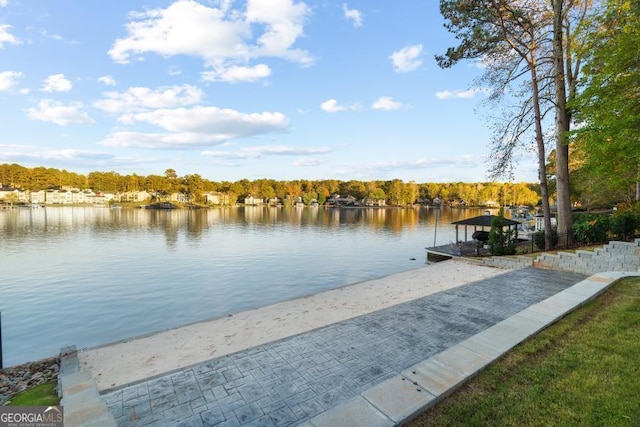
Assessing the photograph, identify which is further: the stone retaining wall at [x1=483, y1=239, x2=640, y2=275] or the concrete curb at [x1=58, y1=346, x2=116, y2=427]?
the stone retaining wall at [x1=483, y1=239, x2=640, y2=275]

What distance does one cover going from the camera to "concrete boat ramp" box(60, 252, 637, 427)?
13.3 feet

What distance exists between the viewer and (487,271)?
15.6m

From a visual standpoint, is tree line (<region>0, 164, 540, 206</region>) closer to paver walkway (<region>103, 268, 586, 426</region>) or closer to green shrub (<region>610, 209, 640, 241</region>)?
green shrub (<region>610, 209, 640, 241</region>)

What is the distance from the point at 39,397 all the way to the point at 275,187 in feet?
524

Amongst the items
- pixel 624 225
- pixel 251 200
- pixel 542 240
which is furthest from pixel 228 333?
pixel 251 200

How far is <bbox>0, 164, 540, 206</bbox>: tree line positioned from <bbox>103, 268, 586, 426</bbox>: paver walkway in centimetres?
12528

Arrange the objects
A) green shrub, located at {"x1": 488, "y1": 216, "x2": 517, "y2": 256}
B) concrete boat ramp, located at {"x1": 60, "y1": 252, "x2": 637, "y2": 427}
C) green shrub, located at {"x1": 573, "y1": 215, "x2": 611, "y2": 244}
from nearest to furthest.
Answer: concrete boat ramp, located at {"x1": 60, "y1": 252, "x2": 637, "y2": 427}, green shrub, located at {"x1": 573, "y1": 215, "x2": 611, "y2": 244}, green shrub, located at {"x1": 488, "y1": 216, "x2": 517, "y2": 256}

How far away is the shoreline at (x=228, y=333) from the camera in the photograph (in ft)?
21.8

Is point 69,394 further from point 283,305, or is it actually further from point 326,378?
point 283,305

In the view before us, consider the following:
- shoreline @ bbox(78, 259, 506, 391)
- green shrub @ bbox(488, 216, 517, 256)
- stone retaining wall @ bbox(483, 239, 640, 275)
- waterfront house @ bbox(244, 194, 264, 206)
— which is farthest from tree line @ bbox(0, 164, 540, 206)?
shoreline @ bbox(78, 259, 506, 391)

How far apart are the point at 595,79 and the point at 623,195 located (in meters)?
27.6

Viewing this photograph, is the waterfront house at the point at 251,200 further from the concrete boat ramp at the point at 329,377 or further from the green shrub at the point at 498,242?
the concrete boat ramp at the point at 329,377

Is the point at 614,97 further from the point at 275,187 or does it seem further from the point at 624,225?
the point at 275,187

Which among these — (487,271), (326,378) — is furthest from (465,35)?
(326,378)
